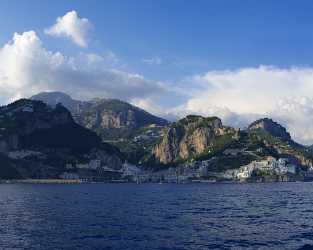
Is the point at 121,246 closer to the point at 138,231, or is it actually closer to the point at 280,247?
the point at 138,231

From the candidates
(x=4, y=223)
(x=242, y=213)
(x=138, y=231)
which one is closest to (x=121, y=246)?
(x=138, y=231)

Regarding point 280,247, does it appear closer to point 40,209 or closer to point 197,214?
point 197,214

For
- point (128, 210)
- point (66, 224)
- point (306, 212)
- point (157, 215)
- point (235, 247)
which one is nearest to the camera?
point (235, 247)

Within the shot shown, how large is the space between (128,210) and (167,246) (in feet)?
211

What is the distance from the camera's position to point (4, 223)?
10425 centimetres

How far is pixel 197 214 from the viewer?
125m

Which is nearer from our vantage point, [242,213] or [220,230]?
[220,230]

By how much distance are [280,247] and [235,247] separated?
691 cm

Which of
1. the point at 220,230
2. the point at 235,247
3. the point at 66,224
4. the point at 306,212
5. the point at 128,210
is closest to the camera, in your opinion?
the point at 235,247

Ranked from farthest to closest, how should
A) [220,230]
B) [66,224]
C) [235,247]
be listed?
[66,224], [220,230], [235,247]

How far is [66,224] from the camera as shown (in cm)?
10388

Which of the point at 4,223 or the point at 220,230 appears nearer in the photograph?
the point at 220,230

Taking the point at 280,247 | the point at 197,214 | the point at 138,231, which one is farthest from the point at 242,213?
the point at 280,247

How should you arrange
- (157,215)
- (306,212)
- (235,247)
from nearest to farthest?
(235,247), (157,215), (306,212)
